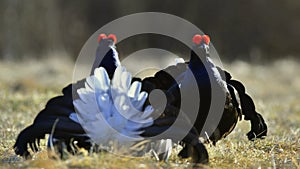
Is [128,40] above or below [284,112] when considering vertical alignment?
above

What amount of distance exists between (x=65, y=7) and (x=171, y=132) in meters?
12.2

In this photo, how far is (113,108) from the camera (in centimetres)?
266

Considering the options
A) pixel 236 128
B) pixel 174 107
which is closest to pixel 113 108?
pixel 174 107

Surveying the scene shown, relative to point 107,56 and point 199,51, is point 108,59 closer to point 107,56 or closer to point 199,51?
point 107,56

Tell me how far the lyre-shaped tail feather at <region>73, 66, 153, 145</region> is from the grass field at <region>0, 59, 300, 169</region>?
0.11 m

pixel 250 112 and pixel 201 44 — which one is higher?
pixel 201 44

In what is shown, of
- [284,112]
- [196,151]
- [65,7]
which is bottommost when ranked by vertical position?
[196,151]

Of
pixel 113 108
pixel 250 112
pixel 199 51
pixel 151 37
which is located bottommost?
pixel 113 108

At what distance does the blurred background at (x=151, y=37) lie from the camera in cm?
1281

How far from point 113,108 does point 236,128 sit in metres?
2.31

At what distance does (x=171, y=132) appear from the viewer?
271cm

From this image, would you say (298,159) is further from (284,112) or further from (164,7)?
(164,7)

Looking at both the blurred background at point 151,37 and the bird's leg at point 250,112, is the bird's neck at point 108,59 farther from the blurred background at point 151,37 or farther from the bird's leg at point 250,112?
the blurred background at point 151,37

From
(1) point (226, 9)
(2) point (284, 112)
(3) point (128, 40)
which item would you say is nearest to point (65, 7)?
(3) point (128, 40)
